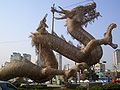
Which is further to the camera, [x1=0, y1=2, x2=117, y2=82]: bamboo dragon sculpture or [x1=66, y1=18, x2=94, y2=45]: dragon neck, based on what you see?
[x1=66, y1=18, x2=94, y2=45]: dragon neck

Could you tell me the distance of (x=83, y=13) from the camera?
2541 centimetres

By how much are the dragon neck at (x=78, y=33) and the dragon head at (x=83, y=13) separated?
17.7 inches

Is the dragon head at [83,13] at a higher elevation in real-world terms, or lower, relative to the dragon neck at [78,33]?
higher

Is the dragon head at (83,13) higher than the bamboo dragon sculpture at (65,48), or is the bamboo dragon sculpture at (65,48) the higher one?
the dragon head at (83,13)

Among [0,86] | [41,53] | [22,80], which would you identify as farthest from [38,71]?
[0,86]

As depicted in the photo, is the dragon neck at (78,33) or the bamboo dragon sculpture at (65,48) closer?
the bamboo dragon sculpture at (65,48)

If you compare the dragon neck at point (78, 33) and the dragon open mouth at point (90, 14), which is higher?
the dragon open mouth at point (90, 14)

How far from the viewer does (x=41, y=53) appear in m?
25.5

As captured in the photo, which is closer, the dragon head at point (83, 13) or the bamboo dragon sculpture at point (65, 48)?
the bamboo dragon sculpture at point (65, 48)

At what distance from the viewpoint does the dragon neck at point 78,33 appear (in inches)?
979

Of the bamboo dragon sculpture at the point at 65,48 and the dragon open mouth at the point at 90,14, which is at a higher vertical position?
the dragon open mouth at the point at 90,14

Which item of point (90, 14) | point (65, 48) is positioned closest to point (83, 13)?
point (90, 14)

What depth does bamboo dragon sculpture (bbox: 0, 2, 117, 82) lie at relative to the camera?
23.7m

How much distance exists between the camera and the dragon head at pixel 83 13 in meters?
25.3
